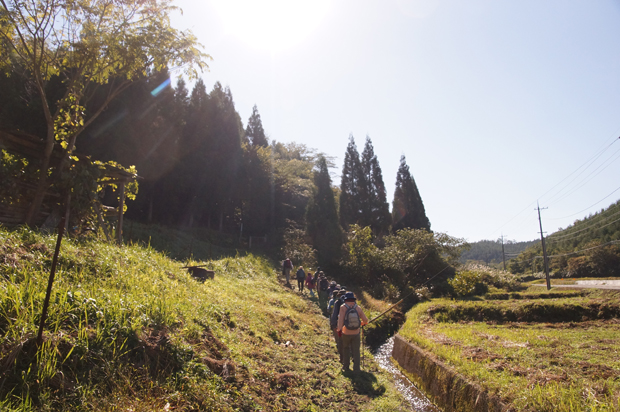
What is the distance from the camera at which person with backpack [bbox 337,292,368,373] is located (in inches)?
297

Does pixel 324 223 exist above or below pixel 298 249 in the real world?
above

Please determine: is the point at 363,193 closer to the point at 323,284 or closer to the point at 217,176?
the point at 217,176

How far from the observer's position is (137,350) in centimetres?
446

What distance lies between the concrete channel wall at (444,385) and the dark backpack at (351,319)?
170 centimetres

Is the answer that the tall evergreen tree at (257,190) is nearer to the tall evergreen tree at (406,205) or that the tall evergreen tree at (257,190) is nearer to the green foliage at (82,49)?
the tall evergreen tree at (406,205)

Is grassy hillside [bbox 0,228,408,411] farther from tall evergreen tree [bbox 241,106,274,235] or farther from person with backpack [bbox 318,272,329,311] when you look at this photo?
tall evergreen tree [bbox 241,106,274,235]

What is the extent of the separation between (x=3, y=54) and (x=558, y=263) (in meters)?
73.4

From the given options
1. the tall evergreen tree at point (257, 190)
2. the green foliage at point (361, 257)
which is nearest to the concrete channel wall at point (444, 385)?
the green foliage at point (361, 257)

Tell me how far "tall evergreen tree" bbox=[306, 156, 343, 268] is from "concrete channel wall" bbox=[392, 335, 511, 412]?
63.4ft

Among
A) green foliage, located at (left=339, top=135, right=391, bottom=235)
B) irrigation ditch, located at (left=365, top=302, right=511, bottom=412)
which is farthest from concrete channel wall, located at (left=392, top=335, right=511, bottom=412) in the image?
green foliage, located at (left=339, top=135, right=391, bottom=235)

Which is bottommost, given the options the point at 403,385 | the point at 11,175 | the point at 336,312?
the point at 403,385

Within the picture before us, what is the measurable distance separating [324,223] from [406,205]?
1445 cm

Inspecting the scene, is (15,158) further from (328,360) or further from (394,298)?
(394,298)

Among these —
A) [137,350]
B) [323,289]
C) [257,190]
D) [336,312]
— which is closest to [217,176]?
[257,190]
